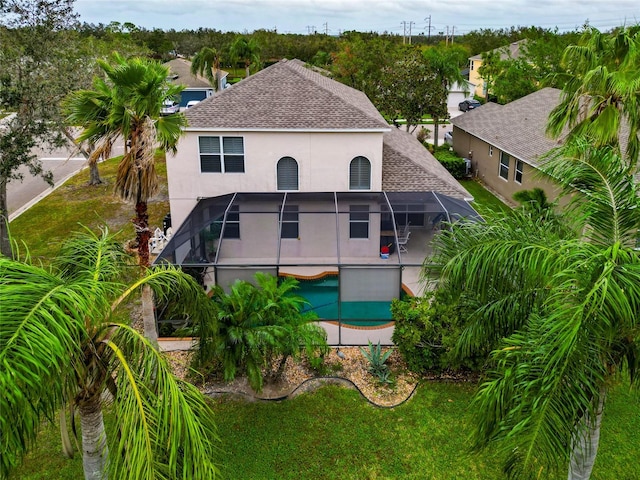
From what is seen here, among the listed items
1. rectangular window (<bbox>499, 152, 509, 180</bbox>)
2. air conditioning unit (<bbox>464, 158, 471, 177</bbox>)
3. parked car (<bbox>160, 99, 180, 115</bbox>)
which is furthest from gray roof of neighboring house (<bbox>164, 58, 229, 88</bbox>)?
rectangular window (<bbox>499, 152, 509, 180</bbox>)

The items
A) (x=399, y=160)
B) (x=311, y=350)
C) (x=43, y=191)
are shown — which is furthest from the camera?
(x=43, y=191)

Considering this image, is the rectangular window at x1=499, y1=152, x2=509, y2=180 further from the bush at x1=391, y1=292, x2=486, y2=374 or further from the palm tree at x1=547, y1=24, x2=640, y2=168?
the bush at x1=391, y1=292, x2=486, y2=374

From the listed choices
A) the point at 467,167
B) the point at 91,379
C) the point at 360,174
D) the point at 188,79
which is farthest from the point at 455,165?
the point at 188,79

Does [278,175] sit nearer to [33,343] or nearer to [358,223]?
[358,223]

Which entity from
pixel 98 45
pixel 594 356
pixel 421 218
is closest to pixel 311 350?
pixel 594 356

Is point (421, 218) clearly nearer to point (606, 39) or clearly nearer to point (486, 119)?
point (606, 39)

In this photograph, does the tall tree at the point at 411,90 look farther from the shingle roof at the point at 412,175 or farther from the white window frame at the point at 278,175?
the white window frame at the point at 278,175

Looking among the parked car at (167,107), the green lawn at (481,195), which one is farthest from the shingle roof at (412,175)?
the parked car at (167,107)
